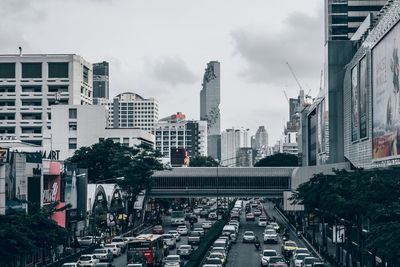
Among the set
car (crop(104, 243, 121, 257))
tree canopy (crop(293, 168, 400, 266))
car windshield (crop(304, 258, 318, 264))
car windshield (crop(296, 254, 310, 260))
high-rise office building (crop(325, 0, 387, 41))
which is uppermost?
high-rise office building (crop(325, 0, 387, 41))

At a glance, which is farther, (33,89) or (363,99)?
(33,89)

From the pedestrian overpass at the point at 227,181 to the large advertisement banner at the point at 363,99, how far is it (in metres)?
55.3

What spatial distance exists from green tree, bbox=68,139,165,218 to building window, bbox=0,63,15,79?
37779 mm

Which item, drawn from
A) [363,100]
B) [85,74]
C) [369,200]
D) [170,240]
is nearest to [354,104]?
[363,100]

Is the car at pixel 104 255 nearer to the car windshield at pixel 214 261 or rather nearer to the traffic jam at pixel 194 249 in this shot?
the traffic jam at pixel 194 249

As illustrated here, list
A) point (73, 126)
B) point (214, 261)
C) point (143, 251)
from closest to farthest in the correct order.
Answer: point (214, 261) → point (143, 251) → point (73, 126)

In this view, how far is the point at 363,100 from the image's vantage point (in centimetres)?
8275

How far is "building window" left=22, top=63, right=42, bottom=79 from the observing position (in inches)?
6422

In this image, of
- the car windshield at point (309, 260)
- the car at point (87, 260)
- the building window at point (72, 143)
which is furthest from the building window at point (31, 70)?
the car windshield at point (309, 260)

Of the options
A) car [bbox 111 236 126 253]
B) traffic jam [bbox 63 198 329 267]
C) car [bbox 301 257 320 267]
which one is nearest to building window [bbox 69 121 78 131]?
traffic jam [bbox 63 198 329 267]

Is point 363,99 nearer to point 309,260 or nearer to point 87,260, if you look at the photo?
point 309,260

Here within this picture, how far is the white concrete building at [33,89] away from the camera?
534 ft

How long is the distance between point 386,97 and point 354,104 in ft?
74.1

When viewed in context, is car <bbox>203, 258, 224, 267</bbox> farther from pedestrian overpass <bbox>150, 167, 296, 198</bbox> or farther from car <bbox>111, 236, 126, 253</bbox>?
pedestrian overpass <bbox>150, 167, 296, 198</bbox>
